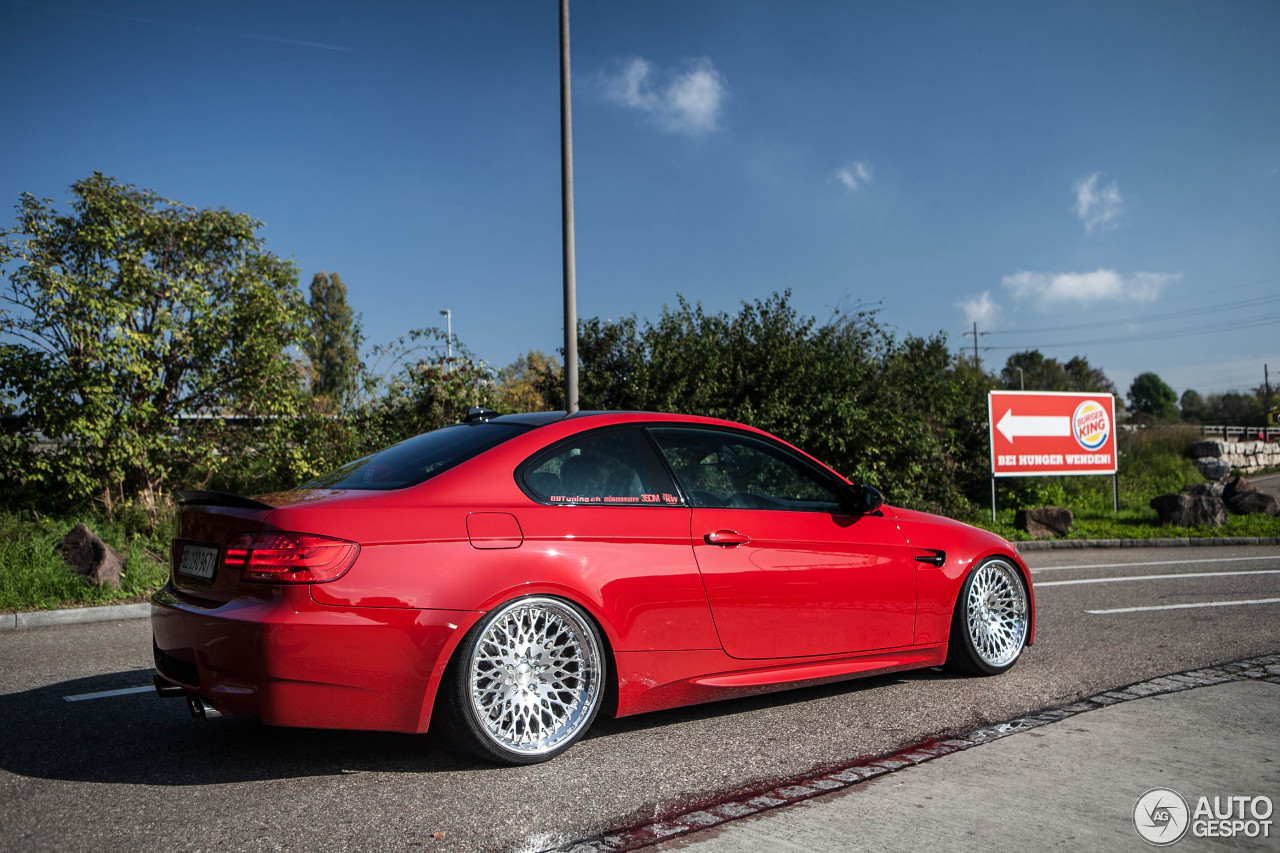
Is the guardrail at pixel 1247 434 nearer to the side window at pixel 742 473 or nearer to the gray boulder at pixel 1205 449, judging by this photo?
the gray boulder at pixel 1205 449

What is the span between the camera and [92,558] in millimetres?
8797

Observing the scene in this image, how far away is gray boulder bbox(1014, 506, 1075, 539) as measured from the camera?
14.8 meters

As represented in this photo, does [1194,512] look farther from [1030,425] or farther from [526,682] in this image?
[526,682]

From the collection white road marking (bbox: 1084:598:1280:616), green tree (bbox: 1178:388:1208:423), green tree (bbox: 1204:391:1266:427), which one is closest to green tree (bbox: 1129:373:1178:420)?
green tree (bbox: 1178:388:1208:423)

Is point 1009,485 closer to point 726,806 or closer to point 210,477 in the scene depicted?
point 210,477

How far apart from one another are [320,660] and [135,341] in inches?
332

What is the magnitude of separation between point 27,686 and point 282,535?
9.97 feet

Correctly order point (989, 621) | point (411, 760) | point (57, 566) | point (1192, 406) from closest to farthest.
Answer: point (411, 760), point (989, 621), point (57, 566), point (1192, 406)

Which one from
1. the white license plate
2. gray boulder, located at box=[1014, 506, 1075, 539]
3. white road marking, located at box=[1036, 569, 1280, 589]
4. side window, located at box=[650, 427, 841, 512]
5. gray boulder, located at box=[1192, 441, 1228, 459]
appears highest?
gray boulder, located at box=[1192, 441, 1228, 459]

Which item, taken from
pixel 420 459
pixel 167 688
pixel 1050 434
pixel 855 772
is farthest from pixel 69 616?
pixel 1050 434

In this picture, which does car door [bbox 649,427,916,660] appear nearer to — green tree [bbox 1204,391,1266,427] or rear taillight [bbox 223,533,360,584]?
rear taillight [bbox 223,533,360,584]

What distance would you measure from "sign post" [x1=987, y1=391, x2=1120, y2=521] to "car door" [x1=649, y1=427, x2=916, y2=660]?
38.8ft

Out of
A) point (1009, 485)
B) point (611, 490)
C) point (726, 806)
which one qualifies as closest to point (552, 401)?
point (1009, 485)

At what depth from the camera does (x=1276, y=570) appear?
10414 millimetres
